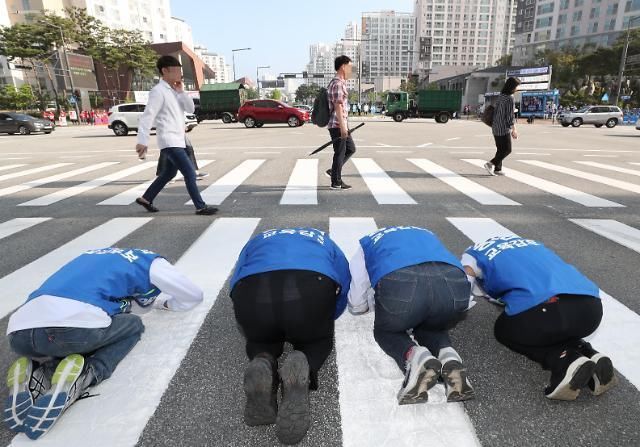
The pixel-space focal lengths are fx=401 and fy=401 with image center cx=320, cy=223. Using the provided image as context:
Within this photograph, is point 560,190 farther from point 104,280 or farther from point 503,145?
point 104,280

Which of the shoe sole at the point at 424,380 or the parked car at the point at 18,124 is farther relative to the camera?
the parked car at the point at 18,124

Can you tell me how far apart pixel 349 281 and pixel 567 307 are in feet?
3.73

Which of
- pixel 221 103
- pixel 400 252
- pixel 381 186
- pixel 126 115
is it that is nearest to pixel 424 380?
pixel 400 252

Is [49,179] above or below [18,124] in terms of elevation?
below

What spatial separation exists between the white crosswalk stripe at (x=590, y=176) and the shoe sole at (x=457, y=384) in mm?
7188

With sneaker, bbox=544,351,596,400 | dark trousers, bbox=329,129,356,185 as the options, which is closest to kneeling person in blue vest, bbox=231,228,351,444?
sneaker, bbox=544,351,596,400

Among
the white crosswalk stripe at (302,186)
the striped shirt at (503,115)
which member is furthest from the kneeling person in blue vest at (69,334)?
the striped shirt at (503,115)

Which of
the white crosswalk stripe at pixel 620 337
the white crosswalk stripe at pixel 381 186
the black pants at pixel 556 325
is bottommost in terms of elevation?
the white crosswalk stripe at pixel 381 186

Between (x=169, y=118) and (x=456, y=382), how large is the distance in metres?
4.84

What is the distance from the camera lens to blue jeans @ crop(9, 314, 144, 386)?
1990mm

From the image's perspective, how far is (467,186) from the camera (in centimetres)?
752

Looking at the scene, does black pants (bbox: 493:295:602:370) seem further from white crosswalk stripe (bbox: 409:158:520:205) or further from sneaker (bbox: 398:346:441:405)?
white crosswalk stripe (bbox: 409:158:520:205)

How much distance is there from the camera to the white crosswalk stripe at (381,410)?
72.3 inches

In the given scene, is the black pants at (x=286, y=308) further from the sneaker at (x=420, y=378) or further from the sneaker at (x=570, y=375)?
the sneaker at (x=570, y=375)
